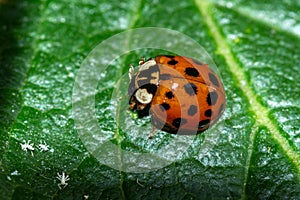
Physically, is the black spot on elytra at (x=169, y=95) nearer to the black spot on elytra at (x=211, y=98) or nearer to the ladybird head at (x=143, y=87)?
the ladybird head at (x=143, y=87)

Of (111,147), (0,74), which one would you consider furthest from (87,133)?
(0,74)

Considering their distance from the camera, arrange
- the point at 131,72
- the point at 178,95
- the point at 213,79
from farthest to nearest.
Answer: the point at 131,72, the point at 213,79, the point at 178,95

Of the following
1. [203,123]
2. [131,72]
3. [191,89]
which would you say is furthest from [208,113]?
[131,72]

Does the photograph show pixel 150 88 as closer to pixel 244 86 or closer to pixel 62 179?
pixel 244 86

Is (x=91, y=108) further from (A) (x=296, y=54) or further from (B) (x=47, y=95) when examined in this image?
(A) (x=296, y=54)

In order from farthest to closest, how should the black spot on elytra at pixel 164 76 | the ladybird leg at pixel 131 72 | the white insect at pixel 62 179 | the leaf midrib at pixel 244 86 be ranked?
1. the ladybird leg at pixel 131 72
2. the black spot on elytra at pixel 164 76
3. the leaf midrib at pixel 244 86
4. the white insect at pixel 62 179

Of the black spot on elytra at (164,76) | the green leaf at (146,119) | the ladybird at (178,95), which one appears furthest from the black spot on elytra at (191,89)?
the green leaf at (146,119)

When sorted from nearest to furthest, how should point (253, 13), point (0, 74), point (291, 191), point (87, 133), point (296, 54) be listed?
point (291, 191)
point (87, 133)
point (0, 74)
point (296, 54)
point (253, 13)
